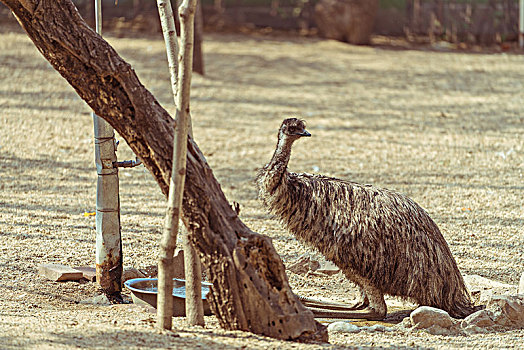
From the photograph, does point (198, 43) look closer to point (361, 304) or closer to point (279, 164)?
point (279, 164)

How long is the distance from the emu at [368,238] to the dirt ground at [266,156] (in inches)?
21.4

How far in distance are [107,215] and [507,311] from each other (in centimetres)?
248

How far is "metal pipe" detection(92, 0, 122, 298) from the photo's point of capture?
15.2 ft

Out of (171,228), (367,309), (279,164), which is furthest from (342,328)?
(171,228)

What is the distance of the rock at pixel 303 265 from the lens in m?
5.47

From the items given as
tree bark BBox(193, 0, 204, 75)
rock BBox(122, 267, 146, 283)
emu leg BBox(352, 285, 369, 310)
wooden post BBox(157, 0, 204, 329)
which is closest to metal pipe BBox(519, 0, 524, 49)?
tree bark BBox(193, 0, 204, 75)

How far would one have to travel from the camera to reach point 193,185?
11.6 ft

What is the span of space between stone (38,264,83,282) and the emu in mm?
1342

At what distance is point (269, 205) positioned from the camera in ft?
15.4

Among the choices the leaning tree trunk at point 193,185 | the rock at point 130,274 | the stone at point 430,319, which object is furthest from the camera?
the rock at point 130,274

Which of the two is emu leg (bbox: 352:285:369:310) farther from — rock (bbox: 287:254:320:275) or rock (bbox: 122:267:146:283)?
rock (bbox: 122:267:146:283)

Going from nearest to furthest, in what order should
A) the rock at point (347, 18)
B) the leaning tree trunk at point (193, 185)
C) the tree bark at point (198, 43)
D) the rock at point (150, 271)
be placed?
1. the leaning tree trunk at point (193, 185)
2. the rock at point (150, 271)
3. the tree bark at point (198, 43)
4. the rock at point (347, 18)

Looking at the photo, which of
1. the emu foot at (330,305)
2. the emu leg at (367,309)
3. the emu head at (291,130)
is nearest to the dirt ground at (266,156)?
the emu foot at (330,305)

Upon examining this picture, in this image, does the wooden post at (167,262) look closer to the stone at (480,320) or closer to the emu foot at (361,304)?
the emu foot at (361,304)
